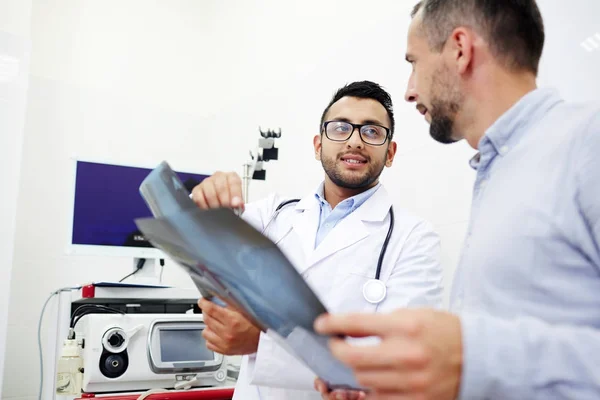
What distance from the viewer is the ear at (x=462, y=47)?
922 mm

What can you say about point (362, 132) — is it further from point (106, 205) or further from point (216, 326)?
point (106, 205)

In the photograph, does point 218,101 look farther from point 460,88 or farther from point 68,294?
point 460,88

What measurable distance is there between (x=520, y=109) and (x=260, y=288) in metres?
0.49

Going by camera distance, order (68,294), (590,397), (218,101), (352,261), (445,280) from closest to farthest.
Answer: (590,397) → (352,261) → (445,280) → (68,294) → (218,101)

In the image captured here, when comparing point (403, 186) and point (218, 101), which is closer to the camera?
point (403, 186)

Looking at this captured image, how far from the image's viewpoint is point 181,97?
11.7 ft

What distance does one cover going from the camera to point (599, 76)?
130cm

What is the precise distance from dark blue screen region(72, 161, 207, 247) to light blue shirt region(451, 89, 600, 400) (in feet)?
5.82

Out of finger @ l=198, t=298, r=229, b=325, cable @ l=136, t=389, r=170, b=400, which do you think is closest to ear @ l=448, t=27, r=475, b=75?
finger @ l=198, t=298, r=229, b=325

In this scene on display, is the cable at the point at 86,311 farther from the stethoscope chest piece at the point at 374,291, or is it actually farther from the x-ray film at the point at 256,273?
the x-ray film at the point at 256,273

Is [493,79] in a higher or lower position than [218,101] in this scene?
lower

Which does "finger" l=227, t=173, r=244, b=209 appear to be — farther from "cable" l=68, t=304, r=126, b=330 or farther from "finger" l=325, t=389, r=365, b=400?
"cable" l=68, t=304, r=126, b=330

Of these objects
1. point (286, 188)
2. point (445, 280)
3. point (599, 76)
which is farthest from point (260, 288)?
point (286, 188)

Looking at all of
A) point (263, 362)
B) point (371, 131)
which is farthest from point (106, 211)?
point (263, 362)
